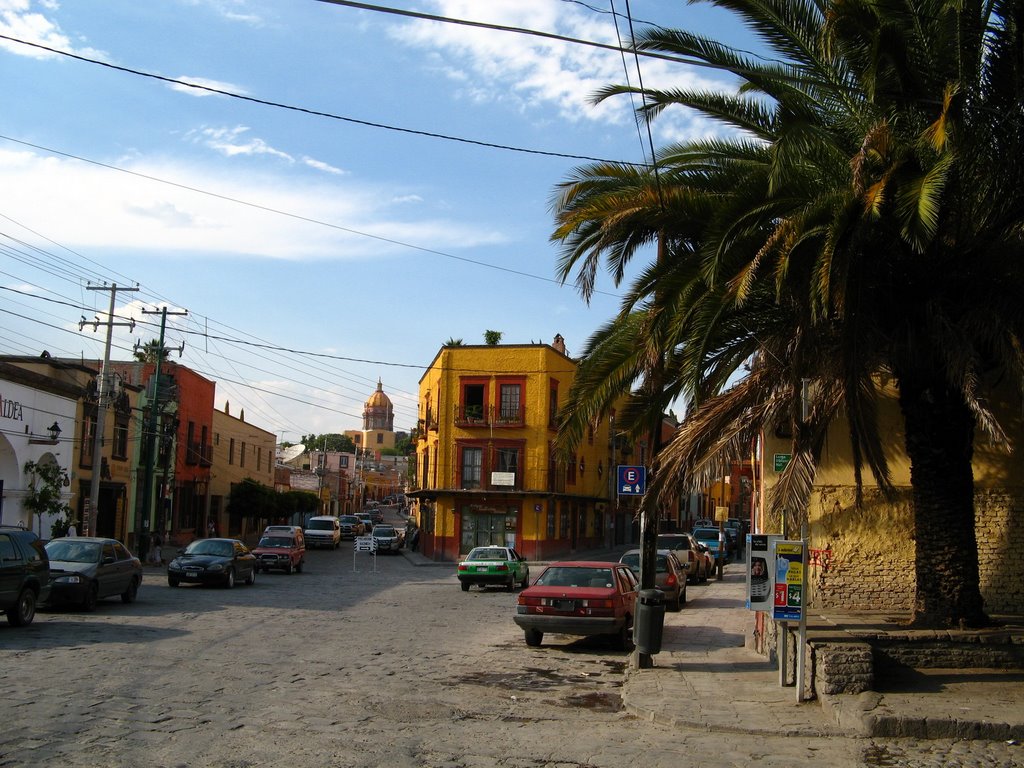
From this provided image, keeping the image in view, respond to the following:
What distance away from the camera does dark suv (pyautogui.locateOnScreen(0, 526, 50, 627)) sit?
1641 centimetres

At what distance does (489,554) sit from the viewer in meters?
31.0

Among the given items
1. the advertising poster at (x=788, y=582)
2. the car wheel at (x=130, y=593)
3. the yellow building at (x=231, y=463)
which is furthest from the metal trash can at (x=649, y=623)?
the yellow building at (x=231, y=463)

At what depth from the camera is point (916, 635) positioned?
11.8 metres

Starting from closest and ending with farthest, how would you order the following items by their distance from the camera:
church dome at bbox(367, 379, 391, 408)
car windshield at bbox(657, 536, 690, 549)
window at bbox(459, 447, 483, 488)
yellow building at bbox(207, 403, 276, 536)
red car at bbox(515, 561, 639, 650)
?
1. red car at bbox(515, 561, 639, 650)
2. car windshield at bbox(657, 536, 690, 549)
3. window at bbox(459, 447, 483, 488)
4. yellow building at bbox(207, 403, 276, 536)
5. church dome at bbox(367, 379, 391, 408)

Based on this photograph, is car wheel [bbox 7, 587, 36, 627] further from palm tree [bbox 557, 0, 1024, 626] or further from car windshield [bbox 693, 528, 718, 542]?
car windshield [bbox 693, 528, 718, 542]

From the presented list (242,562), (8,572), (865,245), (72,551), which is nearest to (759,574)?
(865,245)

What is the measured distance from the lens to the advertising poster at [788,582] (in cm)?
1188

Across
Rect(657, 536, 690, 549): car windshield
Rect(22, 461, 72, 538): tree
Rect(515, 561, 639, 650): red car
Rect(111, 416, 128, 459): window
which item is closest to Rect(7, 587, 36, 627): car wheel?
Rect(515, 561, 639, 650): red car

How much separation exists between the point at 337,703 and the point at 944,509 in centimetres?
762

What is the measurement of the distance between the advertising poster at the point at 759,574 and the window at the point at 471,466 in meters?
39.9

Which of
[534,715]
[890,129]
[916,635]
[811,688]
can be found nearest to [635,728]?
[534,715]

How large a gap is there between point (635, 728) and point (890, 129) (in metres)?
7.03

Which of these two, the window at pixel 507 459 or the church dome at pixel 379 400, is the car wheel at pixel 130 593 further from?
the church dome at pixel 379 400

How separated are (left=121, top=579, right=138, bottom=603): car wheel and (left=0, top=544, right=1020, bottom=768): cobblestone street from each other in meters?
2.84
